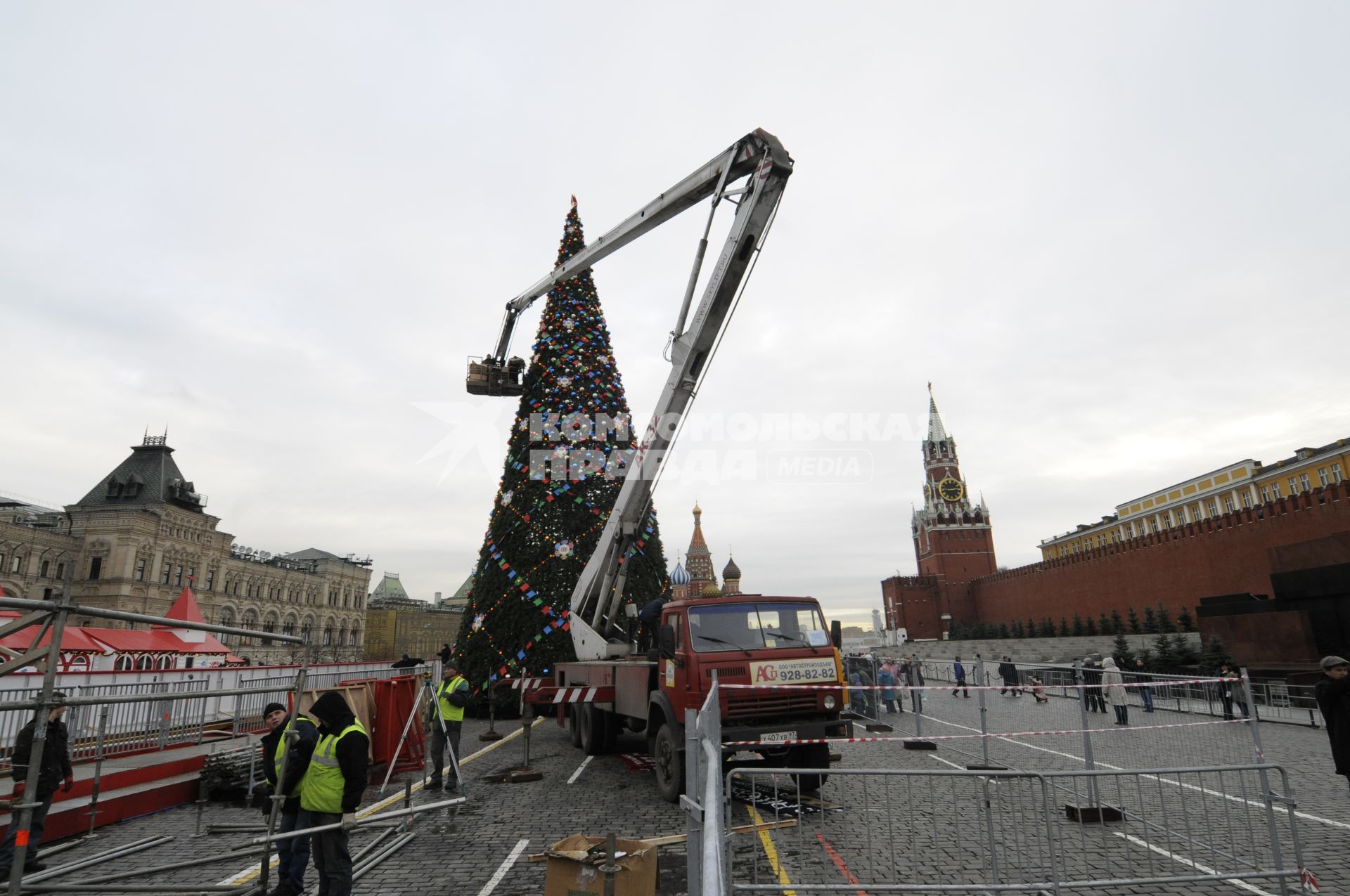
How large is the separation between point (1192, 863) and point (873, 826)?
261cm

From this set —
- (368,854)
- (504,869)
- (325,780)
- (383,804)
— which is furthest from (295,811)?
(383,804)

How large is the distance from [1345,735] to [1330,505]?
99.7 ft

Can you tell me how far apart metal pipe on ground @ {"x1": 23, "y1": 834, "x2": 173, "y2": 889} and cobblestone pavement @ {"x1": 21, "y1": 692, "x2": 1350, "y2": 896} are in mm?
102

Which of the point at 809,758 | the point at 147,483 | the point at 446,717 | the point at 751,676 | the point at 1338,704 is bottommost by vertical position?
the point at 809,758

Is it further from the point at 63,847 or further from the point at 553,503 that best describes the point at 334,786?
the point at 553,503

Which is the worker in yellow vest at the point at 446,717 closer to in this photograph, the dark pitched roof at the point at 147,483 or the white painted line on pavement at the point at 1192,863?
the white painted line on pavement at the point at 1192,863

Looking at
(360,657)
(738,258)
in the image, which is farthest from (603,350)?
(360,657)

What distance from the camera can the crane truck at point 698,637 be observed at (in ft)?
26.0

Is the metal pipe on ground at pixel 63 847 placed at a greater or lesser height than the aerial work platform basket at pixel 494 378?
lesser

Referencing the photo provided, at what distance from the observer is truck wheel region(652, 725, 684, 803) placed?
25.7 ft

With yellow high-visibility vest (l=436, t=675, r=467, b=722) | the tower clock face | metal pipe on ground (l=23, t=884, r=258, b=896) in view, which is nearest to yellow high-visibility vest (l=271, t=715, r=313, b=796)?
metal pipe on ground (l=23, t=884, r=258, b=896)

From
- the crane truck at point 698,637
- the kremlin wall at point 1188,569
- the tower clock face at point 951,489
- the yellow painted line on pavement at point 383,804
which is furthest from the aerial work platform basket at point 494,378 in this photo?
the tower clock face at point 951,489

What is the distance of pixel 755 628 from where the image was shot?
8.50 m

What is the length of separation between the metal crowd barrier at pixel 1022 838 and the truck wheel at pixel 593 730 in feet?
11.0
